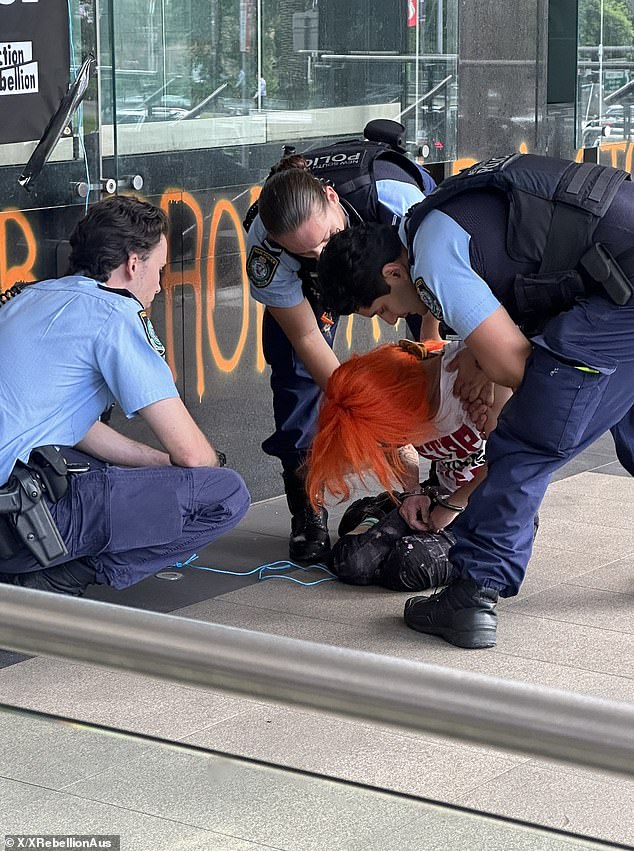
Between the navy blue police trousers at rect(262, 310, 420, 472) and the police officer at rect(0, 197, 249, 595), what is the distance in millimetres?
932

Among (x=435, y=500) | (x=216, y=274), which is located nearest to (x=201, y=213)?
(x=216, y=274)

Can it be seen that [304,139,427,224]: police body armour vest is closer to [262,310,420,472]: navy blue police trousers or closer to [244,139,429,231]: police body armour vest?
[244,139,429,231]: police body armour vest

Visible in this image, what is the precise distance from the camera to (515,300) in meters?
3.41

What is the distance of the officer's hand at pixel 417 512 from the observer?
4.00m

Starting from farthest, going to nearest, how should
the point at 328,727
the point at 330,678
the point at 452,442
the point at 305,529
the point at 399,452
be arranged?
the point at 305,529 → the point at 452,442 → the point at 399,452 → the point at 328,727 → the point at 330,678

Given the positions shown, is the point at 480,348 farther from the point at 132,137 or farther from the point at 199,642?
the point at 199,642

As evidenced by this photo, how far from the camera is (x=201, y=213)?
4.82 m

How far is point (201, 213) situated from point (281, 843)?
12.1 ft

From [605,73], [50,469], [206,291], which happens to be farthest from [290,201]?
[605,73]

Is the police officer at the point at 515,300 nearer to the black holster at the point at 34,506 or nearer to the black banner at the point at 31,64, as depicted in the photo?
the black holster at the point at 34,506

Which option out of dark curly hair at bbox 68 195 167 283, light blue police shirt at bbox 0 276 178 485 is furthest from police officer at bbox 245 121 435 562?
light blue police shirt at bbox 0 276 178 485

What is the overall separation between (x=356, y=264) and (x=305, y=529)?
1260 millimetres

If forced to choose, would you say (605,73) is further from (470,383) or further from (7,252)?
(7,252)

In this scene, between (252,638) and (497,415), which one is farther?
(497,415)
